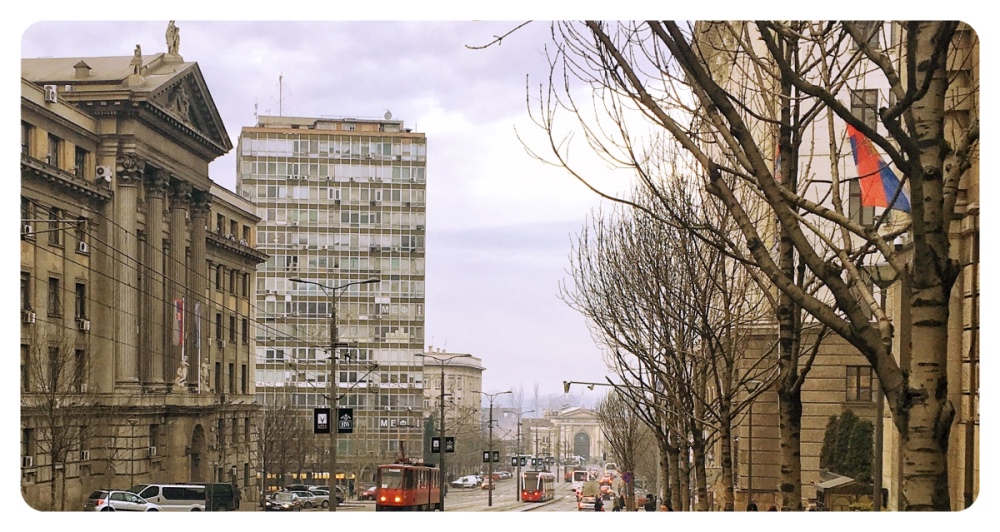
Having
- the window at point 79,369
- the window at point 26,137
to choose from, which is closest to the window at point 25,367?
the window at point 79,369

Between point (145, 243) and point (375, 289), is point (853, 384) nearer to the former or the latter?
point (375, 289)

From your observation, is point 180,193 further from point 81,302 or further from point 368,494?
point 368,494

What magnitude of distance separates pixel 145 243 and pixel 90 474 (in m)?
5.99

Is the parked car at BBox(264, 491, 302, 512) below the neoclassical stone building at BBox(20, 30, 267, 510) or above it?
below

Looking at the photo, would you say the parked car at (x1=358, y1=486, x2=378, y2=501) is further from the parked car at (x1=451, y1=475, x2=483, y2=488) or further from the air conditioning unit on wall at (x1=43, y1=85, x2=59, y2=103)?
the air conditioning unit on wall at (x1=43, y1=85, x2=59, y2=103)

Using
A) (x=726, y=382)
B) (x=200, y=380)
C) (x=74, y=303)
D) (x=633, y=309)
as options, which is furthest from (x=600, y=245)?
(x=74, y=303)

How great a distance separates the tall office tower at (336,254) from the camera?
967 inches

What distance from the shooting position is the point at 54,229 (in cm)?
1452

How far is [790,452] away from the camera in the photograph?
11625mm

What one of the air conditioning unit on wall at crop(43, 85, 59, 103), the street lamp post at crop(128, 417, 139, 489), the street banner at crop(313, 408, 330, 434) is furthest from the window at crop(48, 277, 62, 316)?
the street banner at crop(313, 408, 330, 434)

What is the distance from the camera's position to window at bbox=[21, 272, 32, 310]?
13344mm

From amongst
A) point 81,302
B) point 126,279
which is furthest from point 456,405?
point 81,302

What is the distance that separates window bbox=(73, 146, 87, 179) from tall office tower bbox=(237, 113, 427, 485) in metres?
3.23

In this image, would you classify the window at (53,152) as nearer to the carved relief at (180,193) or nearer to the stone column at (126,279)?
the stone column at (126,279)
